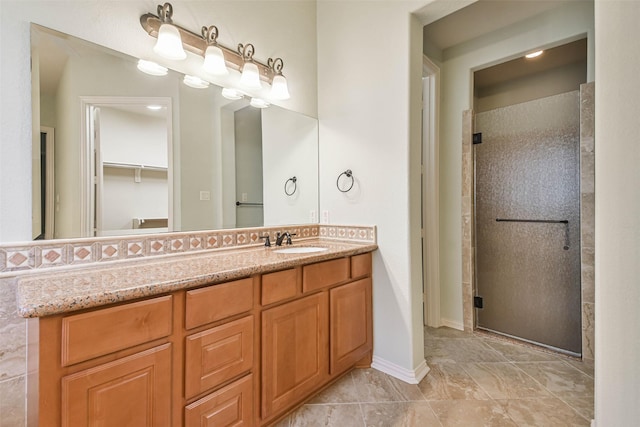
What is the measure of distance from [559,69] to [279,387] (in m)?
3.96

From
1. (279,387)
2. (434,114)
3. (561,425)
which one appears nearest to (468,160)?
(434,114)

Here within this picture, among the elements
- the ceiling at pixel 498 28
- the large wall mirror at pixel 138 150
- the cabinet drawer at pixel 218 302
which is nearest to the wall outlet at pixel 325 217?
the large wall mirror at pixel 138 150

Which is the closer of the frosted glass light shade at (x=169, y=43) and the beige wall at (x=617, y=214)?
the beige wall at (x=617, y=214)

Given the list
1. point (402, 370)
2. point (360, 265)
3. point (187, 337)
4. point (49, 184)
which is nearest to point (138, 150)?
point (49, 184)

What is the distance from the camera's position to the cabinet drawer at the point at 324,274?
1.51 meters

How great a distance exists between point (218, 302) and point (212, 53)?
1329 millimetres

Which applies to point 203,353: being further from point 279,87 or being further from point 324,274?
point 279,87

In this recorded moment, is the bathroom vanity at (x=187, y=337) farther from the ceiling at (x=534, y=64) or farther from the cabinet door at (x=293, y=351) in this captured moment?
the ceiling at (x=534, y=64)

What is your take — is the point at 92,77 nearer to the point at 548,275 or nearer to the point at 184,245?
the point at 184,245

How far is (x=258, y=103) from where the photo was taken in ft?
6.43

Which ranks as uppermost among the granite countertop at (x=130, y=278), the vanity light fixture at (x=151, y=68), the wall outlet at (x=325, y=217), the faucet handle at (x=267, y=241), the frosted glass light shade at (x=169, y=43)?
the frosted glass light shade at (x=169, y=43)

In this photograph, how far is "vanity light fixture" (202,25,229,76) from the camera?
1.57 m

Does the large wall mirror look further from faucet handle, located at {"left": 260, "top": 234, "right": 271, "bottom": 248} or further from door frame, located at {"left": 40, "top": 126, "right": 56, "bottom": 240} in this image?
faucet handle, located at {"left": 260, "top": 234, "right": 271, "bottom": 248}

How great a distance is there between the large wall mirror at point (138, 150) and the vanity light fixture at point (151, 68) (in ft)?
0.08
